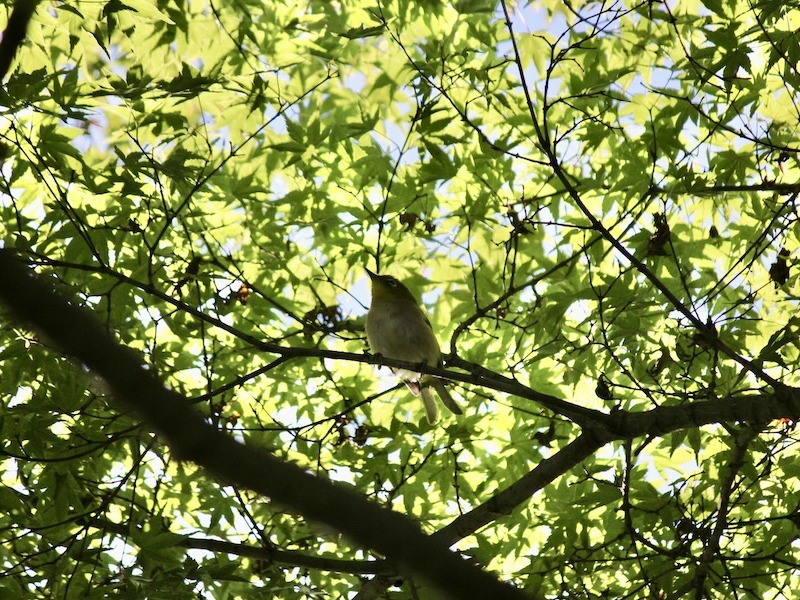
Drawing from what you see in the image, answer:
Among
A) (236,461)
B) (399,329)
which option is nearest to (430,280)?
(399,329)

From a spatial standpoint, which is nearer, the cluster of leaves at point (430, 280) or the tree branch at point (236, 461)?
the tree branch at point (236, 461)

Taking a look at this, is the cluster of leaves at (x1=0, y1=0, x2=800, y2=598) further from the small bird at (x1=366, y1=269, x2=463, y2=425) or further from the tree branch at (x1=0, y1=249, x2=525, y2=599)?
the tree branch at (x1=0, y1=249, x2=525, y2=599)

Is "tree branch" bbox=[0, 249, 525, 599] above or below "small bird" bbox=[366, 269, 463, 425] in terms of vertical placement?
below

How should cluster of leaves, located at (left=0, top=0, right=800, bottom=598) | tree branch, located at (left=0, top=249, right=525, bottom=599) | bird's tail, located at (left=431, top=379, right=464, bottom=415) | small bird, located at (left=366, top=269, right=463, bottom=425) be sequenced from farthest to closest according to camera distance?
1. small bird, located at (left=366, top=269, right=463, bottom=425)
2. bird's tail, located at (left=431, top=379, right=464, bottom=415)
3. cluster of leaves, located at (left=0, top=0, right=800, bottom=598)
4. tree branch, located at (left=0, top=249, right=525, bottom=599)

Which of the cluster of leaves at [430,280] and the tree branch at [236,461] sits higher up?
the cluster of leaves at [430,280]

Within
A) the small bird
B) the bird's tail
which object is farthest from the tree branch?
the small bird

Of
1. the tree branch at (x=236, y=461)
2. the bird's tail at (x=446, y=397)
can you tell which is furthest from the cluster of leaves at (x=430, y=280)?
the tree branch at (x=236, y=461)

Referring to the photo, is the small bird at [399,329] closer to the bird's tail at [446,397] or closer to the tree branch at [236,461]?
the bird's tail at [446,397]

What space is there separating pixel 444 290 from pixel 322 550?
238cm

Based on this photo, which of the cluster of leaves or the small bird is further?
the small bird

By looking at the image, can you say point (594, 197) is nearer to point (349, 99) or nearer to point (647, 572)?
point (349, 99)

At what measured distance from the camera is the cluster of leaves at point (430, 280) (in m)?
4.56

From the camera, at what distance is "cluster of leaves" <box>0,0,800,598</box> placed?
456 centimetres

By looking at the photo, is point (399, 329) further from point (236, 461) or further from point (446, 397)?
point (236, 461)
